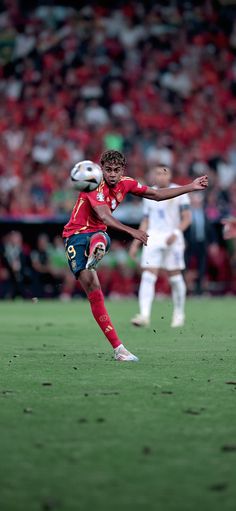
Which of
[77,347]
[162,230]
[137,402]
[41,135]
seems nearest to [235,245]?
[41,135]

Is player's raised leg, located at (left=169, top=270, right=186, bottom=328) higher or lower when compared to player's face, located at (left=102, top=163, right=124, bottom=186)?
lower

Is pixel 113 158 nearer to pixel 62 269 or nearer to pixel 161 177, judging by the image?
pixel 161 177

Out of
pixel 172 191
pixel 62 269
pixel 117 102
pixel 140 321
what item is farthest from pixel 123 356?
pixel 117 102

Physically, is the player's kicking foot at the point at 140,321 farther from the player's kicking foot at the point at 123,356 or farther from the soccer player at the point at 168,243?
the player's kicking foot at the point at 123,356

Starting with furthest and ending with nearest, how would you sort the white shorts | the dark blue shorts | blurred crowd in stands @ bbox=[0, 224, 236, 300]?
blurred crowd in stands @ bbox=[0, 224, 236, 300], the white shorts, the dark blue shorts

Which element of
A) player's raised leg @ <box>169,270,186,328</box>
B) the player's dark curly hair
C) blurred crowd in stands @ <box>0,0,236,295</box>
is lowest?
player's raised leg @ <box>169,270,186,328</box>

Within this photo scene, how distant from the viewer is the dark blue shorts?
9406 mm

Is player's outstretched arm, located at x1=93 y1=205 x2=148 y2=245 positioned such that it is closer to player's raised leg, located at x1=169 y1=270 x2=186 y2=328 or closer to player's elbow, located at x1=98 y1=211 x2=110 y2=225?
player's elbow, located at x1=98 y1=211 x2=110 y2=225

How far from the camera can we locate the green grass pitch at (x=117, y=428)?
429cm

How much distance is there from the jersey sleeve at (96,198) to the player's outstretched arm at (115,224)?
5cm

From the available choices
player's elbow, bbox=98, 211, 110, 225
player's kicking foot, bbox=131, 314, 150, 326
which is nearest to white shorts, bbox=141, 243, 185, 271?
player's kicking foot, bbox=131, 314, 150, 326

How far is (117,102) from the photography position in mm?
27625

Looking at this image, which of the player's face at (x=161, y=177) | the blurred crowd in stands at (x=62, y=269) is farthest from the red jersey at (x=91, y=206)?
the blurred crowd in stands at (x=62, y=269)

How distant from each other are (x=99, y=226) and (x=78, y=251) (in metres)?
0.35
